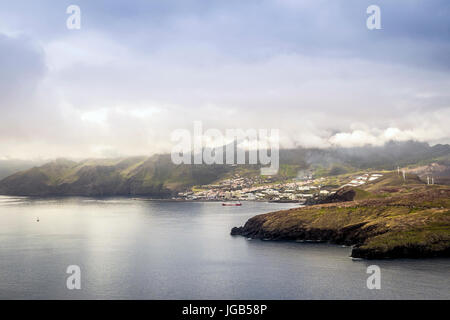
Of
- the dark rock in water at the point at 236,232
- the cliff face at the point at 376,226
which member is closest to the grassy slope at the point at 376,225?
the cliff face at the point at 376,226

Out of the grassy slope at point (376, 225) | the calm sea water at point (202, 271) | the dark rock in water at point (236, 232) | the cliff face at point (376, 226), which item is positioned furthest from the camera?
the dark rock in water at point (236, 232)

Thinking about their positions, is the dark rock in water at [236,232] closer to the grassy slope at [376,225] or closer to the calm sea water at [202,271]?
the grassy slope at [376,225]

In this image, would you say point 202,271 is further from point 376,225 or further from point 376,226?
point 376,225

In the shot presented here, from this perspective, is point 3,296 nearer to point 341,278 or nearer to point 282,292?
point 282,292

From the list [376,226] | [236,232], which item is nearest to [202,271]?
[376,226]

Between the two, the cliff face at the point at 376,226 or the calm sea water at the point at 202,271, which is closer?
the calm sea water at the point at 202,271

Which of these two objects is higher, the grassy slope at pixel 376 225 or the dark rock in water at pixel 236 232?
the grassy slope at pixel 376 225

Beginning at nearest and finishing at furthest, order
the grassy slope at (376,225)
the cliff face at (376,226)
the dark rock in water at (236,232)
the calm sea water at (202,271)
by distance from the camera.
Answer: the calm sea water at (202,271), the cliff face at (376,226), the grassy slope at (376,225), the dark rock in water at (236,232)
